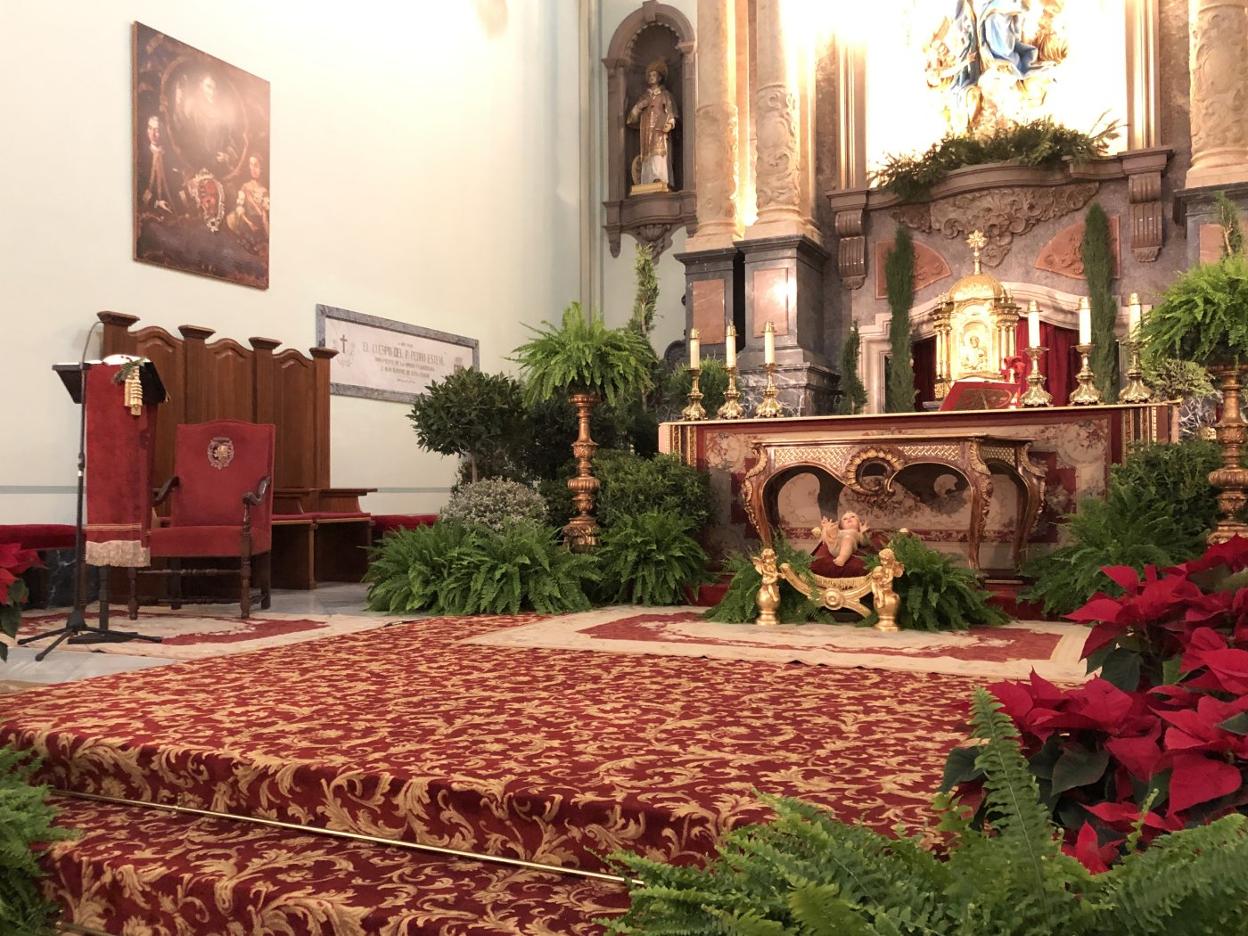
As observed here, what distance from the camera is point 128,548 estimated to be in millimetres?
4945

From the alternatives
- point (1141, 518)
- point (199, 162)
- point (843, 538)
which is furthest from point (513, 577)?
point (199, 162)

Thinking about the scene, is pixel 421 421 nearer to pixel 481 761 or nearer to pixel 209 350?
pixel 209 350

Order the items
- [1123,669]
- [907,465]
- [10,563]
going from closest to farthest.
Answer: [1123,669] → [10,563] → [907,465]

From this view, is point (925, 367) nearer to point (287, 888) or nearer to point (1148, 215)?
point (1148, 215)

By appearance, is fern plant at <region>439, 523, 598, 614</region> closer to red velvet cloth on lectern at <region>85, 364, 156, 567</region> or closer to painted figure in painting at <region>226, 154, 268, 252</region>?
red velvet cloth on lectern at <region>85, 364, 156, 567</region>

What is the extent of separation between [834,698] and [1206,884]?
6.84 ft

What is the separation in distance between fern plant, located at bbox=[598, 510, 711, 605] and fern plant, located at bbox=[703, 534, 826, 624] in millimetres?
605

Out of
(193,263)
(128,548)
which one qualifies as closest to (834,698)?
(128,548)

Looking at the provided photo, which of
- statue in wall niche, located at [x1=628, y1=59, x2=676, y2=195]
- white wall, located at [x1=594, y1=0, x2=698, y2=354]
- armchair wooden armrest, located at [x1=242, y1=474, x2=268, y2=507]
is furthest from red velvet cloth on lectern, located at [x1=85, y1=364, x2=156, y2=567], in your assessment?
statue in wall niche, located at [x1=628, y1=59, x2=676, y2=195]

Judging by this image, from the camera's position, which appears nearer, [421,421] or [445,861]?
[445,861]

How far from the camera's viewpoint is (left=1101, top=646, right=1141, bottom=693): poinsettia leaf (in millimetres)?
2023

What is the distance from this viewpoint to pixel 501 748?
8.95ft

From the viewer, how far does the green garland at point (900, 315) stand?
10727mm

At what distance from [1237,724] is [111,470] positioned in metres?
4.76
